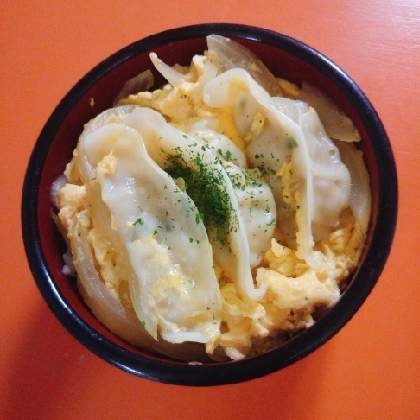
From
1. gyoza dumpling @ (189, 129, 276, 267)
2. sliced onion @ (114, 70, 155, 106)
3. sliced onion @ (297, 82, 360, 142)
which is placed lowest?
gyoza dumpling @ (189, 129, 276, 267)

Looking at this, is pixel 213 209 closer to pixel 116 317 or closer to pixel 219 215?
pixel 219 215

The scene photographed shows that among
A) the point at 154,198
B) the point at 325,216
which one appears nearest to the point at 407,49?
the point at 325,216

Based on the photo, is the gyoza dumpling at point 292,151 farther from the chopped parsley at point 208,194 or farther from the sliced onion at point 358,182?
the chopped parsley at point 208,194

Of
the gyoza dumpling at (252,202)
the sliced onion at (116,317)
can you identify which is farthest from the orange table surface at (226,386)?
the gyoza dumpling at (252,202)

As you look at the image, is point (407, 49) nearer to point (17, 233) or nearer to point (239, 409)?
point (239, 409)

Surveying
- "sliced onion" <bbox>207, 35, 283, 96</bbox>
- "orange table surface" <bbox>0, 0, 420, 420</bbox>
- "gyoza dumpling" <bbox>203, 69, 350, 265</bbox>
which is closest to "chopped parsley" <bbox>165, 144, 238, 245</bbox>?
"gyoza dumpling" <bbox>203, 69, 350, 265</bbox>

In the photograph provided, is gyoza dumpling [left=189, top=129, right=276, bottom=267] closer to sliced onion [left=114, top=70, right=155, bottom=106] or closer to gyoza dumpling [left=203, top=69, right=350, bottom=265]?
gyoza dumpling [left=203, top=69, right=350, bottom=265]

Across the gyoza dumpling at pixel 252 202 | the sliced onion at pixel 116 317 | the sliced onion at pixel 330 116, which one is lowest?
the sliced onion at pixel 116 317
